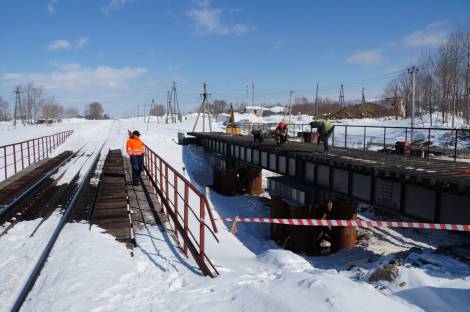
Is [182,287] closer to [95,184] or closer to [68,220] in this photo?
[68,220]

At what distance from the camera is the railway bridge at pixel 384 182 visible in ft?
27.9

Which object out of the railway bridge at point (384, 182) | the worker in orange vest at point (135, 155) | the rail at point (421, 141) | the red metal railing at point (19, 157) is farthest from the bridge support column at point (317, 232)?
the red metal railing at point (19, 157)

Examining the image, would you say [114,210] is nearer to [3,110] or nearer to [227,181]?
[227,181]

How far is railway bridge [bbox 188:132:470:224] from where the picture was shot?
8.50m

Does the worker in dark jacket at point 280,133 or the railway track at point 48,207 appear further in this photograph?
the worker in dark jacket at point 280,133

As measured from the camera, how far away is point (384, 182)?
10430 millimetres

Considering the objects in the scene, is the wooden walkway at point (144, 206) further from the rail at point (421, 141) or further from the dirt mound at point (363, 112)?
the dirt mound at point (363, 112)

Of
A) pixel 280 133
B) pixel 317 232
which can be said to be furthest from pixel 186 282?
pixel 280 133

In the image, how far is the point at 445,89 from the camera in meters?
53.8

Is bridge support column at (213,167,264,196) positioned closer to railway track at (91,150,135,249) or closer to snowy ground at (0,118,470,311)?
railway track at (91,150,135,249)

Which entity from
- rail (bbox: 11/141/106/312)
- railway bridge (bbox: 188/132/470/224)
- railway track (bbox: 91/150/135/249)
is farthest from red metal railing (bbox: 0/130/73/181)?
railway bridge (bbox: 188/132/470/224)

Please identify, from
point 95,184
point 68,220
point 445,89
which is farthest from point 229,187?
point 445,89

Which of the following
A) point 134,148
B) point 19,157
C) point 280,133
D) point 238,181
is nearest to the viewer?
point 134,148

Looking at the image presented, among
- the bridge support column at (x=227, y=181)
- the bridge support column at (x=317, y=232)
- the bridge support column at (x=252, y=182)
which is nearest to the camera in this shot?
the bridge support column at (x=317, y=232)
